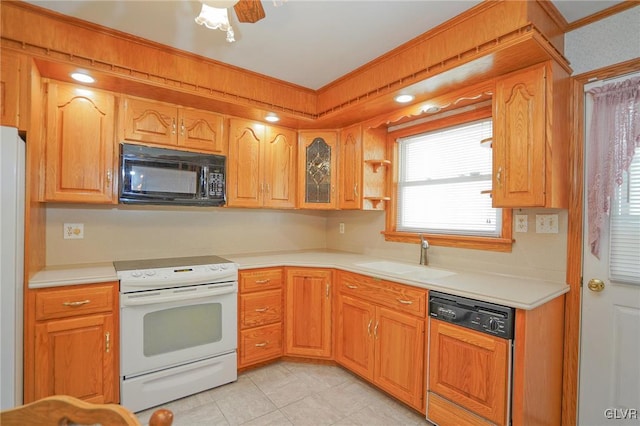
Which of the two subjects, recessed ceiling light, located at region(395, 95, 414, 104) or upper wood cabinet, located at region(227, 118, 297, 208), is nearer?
recessed ceiling light, located at region(395, 95, 414, 104)

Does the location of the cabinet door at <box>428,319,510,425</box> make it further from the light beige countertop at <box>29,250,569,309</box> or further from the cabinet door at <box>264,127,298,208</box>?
the cabinet door at <box>264,127,298,208</box>

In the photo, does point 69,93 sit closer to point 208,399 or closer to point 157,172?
point 157,172

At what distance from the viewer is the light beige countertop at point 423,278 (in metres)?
1.67

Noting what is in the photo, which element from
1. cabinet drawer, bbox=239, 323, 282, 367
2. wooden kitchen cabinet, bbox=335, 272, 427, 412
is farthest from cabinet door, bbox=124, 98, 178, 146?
wooden kitchen cabinet, bbox=335, 272, 427, 412

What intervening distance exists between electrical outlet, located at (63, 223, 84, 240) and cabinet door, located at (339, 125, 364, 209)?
7.06 feet

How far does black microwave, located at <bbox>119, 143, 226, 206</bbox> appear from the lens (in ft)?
7.53

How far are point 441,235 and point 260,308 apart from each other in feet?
5.23

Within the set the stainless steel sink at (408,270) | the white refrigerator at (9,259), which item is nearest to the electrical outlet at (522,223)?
the stainless steel sink at (408,270)

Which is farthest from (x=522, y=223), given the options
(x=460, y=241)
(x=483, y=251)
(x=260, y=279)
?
(x=260, y=279)

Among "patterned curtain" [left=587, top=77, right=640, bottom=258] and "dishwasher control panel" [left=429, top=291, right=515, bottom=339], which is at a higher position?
"patterned curtain" [left=587, top=77, right=640, bottom=258]

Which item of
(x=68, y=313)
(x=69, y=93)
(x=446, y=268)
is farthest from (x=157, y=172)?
(x=446, y=268)

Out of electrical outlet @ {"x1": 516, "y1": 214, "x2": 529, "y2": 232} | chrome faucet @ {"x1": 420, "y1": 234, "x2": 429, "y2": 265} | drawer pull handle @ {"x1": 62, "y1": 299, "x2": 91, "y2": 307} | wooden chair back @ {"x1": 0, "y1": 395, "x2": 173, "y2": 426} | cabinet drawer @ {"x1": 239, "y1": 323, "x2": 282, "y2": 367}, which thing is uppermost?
electrical outlet @ {"x1": 516, "y1": 214, "x2": 529, "y2": 232}

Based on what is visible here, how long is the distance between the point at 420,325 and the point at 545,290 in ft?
2.37

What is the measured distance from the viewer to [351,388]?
2355 millimetres
